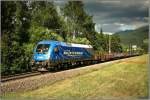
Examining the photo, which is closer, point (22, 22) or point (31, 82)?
point (31, 82)

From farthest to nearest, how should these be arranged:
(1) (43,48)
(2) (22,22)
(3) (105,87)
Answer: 1. (1) (43,48)
2. (2) (22,22)
3. (3) (105,87)

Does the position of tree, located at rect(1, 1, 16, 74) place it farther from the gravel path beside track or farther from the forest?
the gravel path beside track

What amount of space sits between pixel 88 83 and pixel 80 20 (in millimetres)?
4275

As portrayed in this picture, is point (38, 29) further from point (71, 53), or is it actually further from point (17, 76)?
point (71, 53)

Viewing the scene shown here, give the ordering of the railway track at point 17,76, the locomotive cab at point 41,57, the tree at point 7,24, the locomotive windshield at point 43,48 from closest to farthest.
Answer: the tree at point 7,24
the railway track at point 17,76
the locomotive windshield at point 43,48
the locomotive cab at point 41,57

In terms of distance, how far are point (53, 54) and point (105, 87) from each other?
6.15 metres

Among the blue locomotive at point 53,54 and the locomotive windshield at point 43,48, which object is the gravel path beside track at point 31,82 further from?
the locomotive windshield at point 43,48

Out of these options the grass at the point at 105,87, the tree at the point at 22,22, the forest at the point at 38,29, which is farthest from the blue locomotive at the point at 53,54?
the grass at the point at 105,87

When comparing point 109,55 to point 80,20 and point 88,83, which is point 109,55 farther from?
point 88,83

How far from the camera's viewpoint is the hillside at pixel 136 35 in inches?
647

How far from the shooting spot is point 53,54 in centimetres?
2164

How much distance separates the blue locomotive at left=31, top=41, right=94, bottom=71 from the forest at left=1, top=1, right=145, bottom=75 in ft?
1.87

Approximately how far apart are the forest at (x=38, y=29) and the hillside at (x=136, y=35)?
12.8 inches

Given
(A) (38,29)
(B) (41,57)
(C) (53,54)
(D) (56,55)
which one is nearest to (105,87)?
(A) (38,29)
